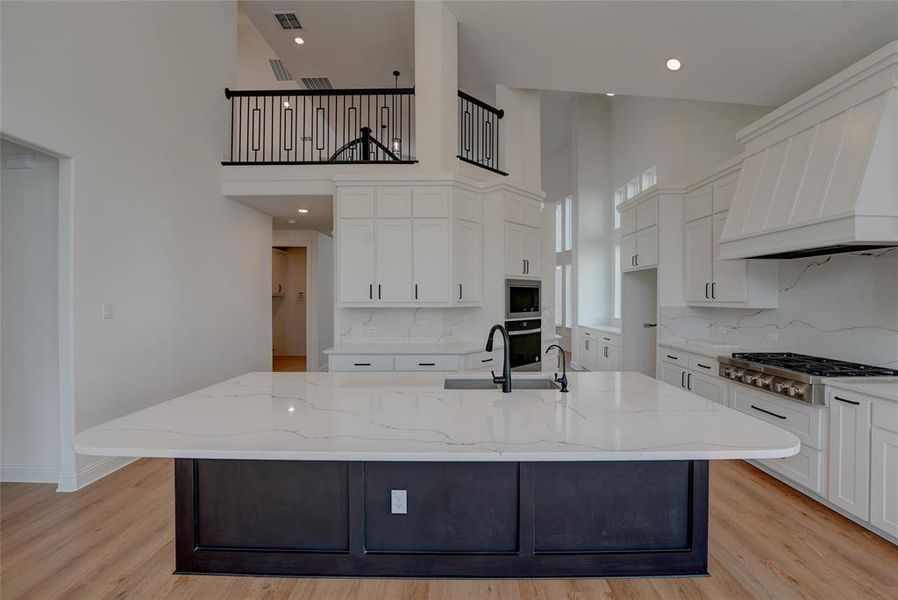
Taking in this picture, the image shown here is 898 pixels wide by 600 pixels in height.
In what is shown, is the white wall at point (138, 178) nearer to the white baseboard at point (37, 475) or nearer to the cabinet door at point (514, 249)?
the white baseboard at point (37, 475)

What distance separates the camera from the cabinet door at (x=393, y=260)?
4320 millimetres

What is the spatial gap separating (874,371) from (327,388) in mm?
3343

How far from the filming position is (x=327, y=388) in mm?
2318

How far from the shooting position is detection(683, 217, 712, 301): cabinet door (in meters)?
4.25

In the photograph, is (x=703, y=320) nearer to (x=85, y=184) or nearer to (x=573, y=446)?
(x=573, y=446)

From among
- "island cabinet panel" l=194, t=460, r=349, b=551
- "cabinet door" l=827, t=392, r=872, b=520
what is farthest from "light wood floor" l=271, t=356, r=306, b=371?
"cabinet door" l=827, t=392, r=872, b=520

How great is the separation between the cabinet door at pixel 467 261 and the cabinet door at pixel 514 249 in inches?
11.4

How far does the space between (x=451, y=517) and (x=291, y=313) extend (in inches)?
373

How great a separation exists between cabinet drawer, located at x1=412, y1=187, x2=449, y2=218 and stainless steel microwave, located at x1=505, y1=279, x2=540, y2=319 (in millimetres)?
1070

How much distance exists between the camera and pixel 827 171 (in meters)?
2.62

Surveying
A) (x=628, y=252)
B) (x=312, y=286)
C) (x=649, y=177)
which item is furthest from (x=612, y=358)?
(x=312, y=286)

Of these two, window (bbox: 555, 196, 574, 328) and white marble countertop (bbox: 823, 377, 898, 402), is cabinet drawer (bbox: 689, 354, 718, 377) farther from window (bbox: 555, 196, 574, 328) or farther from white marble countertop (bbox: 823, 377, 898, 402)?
window (bbox: 555, 196, 574, 328)

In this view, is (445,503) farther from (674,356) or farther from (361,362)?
(674,356)

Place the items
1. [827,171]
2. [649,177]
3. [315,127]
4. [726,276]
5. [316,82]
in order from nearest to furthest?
[827,171], [726,276], [649,177], [315,127], [316,82]
